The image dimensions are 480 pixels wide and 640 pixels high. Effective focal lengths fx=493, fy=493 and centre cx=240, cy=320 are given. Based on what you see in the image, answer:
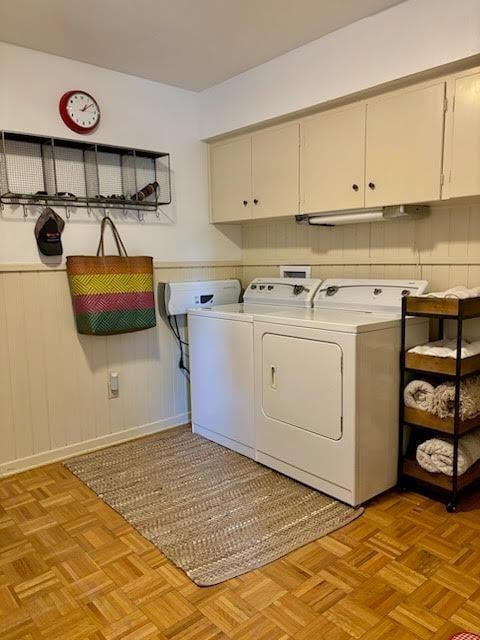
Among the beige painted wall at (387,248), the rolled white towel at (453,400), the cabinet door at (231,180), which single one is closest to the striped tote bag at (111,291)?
the cabinet door at (231,180)

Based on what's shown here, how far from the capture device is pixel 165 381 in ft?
11.6

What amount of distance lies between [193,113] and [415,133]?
1.76 meters

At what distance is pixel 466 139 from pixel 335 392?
51.8 inches

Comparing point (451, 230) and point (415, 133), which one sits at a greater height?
point (415, 133)

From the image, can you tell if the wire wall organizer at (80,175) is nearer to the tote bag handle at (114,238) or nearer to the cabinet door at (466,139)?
the tote bag handle at (114,238)

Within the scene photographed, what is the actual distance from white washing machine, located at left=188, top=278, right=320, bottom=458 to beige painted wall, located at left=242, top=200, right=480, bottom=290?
0.21 metres

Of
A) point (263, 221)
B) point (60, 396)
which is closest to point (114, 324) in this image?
point (60, 396)

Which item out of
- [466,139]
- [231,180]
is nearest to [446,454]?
[466,139]

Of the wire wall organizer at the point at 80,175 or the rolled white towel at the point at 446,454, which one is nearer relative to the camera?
the rolled white towel at the point at 446,454

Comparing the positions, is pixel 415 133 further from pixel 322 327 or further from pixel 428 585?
pixel 428 585

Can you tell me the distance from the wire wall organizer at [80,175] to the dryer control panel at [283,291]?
879mm

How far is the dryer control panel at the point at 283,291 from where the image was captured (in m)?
3.24

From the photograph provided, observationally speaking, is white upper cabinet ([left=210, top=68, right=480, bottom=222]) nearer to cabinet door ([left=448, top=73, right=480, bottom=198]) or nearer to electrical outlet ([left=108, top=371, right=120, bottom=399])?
cabinet door ([left=448, top=73, right=480, bottom=198])

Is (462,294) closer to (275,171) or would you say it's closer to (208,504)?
(275,171)
